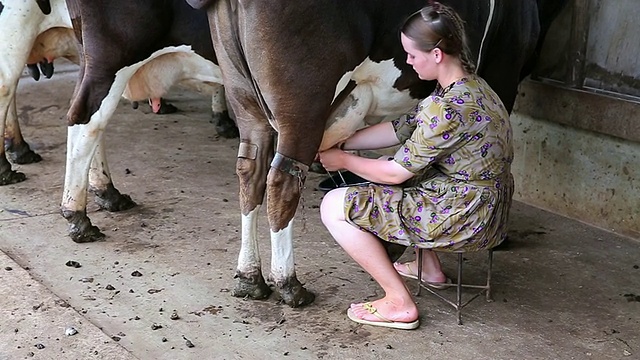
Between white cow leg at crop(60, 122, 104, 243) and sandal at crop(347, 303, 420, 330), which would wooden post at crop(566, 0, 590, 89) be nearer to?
sandal at crop(347, 303, 420, 330)

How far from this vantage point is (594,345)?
3863 mm

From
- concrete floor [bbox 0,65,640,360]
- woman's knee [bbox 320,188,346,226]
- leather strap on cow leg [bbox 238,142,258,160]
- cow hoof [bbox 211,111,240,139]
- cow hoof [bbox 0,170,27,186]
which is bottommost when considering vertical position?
concrete floor [bbox 0,65,640,360]

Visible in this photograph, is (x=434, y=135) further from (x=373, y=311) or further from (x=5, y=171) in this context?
(x=5, y=171)

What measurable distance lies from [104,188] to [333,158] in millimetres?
2016

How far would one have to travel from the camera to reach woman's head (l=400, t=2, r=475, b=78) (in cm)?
357

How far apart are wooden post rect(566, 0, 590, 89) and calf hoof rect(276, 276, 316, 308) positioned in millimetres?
2187

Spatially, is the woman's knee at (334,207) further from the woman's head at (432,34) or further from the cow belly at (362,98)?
the woman's head at (432,34)

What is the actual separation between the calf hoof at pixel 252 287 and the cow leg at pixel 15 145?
2.64m

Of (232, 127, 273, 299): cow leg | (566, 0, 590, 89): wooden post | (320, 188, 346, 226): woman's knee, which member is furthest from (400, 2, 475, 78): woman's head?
(566, 0, 590, 89): wooden post

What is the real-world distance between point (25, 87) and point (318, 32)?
5312mm

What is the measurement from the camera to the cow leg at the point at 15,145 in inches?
249

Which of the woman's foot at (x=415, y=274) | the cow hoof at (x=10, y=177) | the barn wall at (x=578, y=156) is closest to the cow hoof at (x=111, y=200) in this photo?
the cow hoof at (x=10, y=177)

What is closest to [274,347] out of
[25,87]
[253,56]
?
[253,56]

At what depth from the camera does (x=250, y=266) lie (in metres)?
4.27
